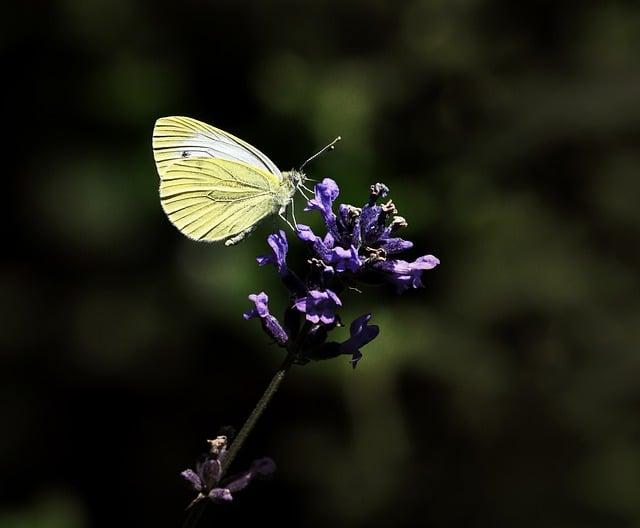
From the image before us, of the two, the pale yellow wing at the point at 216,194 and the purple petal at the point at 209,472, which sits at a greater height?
the pale yellow wing at the point at 216,194

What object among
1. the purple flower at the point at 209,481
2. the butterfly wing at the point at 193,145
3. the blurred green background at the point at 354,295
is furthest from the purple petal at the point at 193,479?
the blurred green background at the point at 354,295

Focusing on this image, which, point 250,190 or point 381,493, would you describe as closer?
point 250,190

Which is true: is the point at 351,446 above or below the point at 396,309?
below

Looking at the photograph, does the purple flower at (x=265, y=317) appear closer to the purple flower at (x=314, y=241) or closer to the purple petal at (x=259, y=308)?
the purple petal at (x=259, y=308)

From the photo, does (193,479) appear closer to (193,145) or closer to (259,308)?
(259,308)
